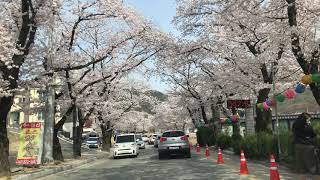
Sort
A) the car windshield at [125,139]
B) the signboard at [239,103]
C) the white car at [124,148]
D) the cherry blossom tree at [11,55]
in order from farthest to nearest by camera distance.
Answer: the car windshield at [125,139] → the white car at [124,148] → the signboard at [239,103] → the cherry blossom tree at [11,55]

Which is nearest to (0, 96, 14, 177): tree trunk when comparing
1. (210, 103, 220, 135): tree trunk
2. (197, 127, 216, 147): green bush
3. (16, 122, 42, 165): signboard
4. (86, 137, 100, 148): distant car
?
(16, 122, 42, 165): signboard

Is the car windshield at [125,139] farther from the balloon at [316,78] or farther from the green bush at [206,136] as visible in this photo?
the balloon at [316,78]

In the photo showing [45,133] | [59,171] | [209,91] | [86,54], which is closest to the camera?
[59,171]

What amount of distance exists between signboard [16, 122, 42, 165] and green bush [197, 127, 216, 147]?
25427 mm

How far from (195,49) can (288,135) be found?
36.3 ft

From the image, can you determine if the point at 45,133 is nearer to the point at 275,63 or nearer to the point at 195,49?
the point at 195,49

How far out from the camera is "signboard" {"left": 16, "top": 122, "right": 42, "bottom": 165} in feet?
67.0

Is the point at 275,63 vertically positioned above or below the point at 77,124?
above

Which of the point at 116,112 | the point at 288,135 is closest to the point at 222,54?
the point at 288,135

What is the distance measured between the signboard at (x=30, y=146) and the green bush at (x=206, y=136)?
1001 inches

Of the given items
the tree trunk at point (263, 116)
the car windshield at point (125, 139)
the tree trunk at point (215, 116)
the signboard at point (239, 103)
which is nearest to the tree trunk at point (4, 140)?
the tree trunk at point (263, 116)

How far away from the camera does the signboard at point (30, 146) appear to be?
2042 cm

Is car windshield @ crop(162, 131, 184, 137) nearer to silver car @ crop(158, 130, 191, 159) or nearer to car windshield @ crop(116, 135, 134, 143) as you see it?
silver car @ crop(158, 130, 191, 159)

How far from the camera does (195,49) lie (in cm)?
2878
